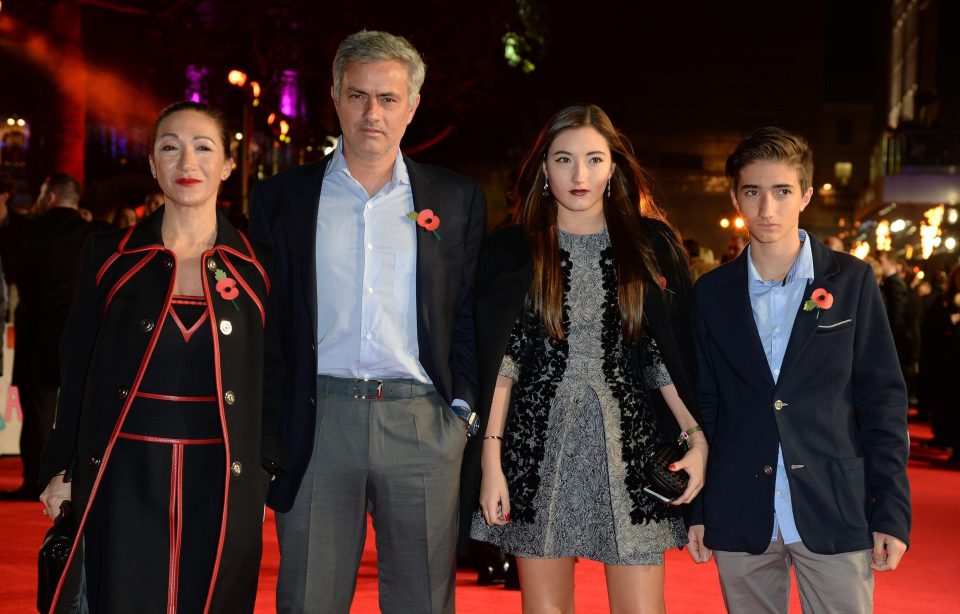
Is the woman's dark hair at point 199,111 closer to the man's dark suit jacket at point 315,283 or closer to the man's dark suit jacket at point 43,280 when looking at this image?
the man's dark suit jacket at point 315,283

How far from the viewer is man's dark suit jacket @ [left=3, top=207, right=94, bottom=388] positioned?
25.5 feet

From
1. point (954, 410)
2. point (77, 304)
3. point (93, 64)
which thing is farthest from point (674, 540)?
point (93, 64)

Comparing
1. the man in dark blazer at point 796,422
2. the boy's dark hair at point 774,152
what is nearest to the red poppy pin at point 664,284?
the man in dark blazer at point 796,422

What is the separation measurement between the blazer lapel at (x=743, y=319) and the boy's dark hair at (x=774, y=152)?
0.30m

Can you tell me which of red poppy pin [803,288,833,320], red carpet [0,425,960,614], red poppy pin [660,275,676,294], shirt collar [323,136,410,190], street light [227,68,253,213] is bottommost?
red carpet [0,425,960,614]

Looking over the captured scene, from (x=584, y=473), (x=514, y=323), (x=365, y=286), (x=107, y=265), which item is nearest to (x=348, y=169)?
(x=365, y=286)

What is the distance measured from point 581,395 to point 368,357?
0.71m

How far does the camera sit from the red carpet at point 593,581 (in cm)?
555

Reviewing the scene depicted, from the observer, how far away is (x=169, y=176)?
10.9 ft

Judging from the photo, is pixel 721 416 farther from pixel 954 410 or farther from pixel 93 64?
pixel 93 64

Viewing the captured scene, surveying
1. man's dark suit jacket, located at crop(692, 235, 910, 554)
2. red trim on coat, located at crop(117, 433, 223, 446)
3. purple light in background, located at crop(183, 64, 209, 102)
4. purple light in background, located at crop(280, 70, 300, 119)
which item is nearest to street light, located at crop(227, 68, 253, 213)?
purple light in background, located at crop(280, 70, 300, 119)

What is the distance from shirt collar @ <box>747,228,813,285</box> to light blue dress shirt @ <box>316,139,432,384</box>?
3.62ft

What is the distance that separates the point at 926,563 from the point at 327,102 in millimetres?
14809

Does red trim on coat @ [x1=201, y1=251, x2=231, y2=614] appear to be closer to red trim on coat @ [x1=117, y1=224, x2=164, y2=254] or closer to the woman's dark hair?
red trim on coat @ [x1=117, y1=224, x2=164, y2=254]
